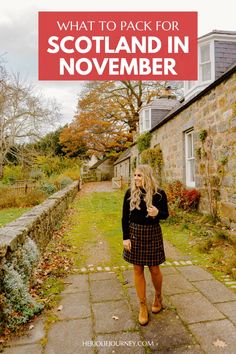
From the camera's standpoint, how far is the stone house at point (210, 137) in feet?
19.8

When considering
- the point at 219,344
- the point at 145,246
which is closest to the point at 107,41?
the point at 145,246

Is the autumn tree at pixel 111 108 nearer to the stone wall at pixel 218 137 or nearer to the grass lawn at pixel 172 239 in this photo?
the stone wall at pixel 218 137

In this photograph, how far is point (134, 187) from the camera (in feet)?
9.95

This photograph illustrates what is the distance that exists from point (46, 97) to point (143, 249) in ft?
75.6

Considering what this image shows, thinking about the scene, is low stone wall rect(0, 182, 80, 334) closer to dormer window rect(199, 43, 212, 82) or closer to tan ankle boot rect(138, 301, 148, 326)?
tan ankle boot rect(138, 301, 148, 326)

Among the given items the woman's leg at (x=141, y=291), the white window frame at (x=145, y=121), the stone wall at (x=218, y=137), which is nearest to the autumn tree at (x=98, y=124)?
the white window frame at (x=145, y=121)

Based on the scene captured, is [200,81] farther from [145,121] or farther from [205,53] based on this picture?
[145,121]

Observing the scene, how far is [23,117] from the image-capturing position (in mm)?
23562

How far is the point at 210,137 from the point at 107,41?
3.67 meters

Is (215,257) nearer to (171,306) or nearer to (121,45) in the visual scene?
(171,306)

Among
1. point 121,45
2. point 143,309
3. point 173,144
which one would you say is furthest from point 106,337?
point 173,144

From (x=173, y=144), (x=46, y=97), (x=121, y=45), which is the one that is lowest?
(x=173, y=144)

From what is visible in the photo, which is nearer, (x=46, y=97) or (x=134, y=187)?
(x=134, y=187)

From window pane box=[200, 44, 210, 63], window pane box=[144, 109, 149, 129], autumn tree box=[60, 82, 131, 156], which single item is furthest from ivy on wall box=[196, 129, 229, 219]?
autumn tree box=[60, 82, 131, 156]
